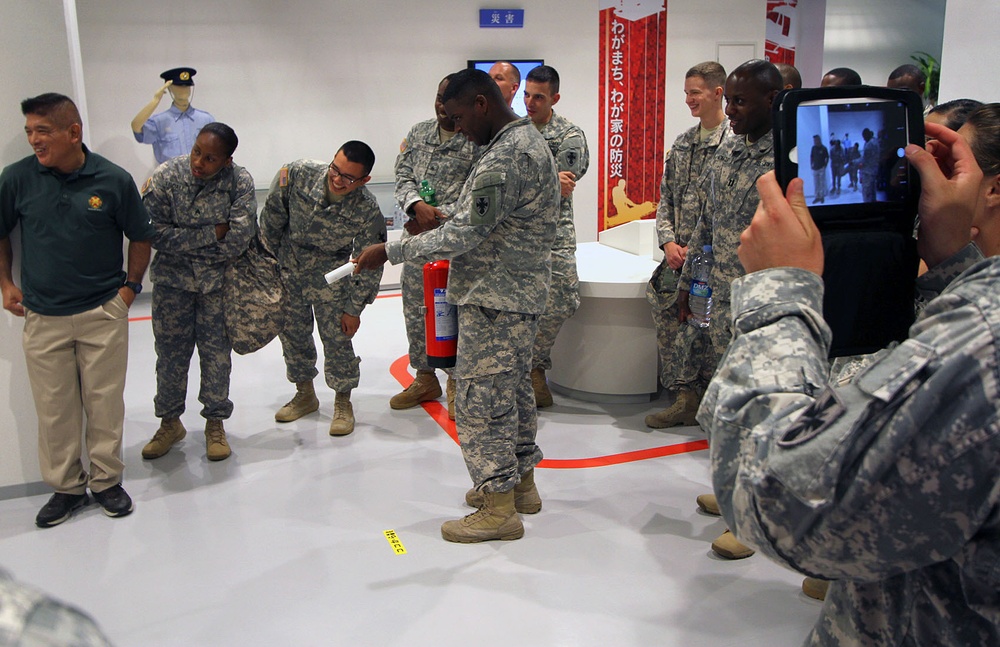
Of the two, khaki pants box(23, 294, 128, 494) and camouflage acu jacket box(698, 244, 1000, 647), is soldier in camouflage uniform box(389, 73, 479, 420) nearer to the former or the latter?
khaki pants box(23, 294, 128, 494)

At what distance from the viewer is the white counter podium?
14.9ft

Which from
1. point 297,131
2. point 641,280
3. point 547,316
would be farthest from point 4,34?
point 297,131

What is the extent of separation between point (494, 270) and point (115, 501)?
1.93 meters

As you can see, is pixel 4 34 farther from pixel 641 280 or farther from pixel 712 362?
pixel 712 362

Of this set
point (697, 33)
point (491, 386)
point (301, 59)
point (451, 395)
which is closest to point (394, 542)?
point (491, 386)

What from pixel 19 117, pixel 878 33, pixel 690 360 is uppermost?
pixel 878 33

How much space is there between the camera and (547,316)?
4465 millimetres

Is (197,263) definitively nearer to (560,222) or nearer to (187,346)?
(187,346)

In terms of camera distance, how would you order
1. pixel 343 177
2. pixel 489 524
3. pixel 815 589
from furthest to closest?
pixel 343 177, pixel 489 524, pixel 815 589

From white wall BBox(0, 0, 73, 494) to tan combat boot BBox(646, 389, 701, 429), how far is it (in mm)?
3011

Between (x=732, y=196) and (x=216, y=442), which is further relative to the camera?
(x=216, y=442)

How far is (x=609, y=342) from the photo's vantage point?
4621 millimetres

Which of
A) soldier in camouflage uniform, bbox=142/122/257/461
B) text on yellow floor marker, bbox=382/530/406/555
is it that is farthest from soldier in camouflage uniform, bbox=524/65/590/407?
soldier in camouflage uniform, bbox=142/122/257/461

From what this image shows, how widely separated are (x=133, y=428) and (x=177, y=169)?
5.00 ft
